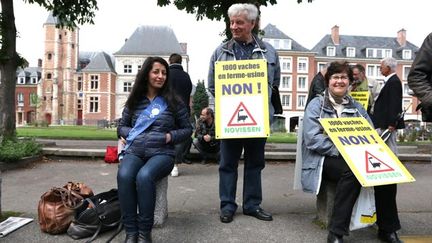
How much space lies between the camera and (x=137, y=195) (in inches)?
141

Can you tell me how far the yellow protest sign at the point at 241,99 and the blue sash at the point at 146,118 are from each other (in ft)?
2.06

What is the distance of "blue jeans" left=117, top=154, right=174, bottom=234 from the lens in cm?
350

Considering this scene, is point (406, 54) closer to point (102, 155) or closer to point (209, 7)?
point (209, 7)

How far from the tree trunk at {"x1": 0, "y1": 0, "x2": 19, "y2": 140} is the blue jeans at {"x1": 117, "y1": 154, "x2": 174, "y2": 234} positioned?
6.93 metres

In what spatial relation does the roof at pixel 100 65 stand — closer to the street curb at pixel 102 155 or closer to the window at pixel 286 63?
the window at pixel 286 63

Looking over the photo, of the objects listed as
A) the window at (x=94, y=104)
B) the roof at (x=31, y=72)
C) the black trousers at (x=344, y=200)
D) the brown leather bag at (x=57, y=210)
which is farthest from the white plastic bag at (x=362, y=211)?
the roof at (x=31, y=72)

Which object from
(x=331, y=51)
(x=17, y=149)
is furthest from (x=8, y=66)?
(x=331, y=51)

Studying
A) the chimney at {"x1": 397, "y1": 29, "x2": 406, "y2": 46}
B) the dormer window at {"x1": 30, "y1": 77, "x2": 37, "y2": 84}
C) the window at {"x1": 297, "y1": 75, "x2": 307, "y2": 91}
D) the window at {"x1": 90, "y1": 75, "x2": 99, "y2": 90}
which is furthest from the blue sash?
the dormer window at {"x1": 30, "y1": 77, "x2": 37, "y2": 84}

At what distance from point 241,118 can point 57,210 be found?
83.2 inches

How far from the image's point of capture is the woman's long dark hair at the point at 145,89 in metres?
4.11

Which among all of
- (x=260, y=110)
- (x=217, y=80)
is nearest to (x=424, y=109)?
(x=260, y=110)

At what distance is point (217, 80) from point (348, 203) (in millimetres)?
1875

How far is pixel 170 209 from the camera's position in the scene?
498 cm

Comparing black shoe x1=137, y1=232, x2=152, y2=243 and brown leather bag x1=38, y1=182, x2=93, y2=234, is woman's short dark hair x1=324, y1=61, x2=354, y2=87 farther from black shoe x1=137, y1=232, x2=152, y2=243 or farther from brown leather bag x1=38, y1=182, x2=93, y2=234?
brown leather bag x1=38, y1=182, x2=93, y2=234
